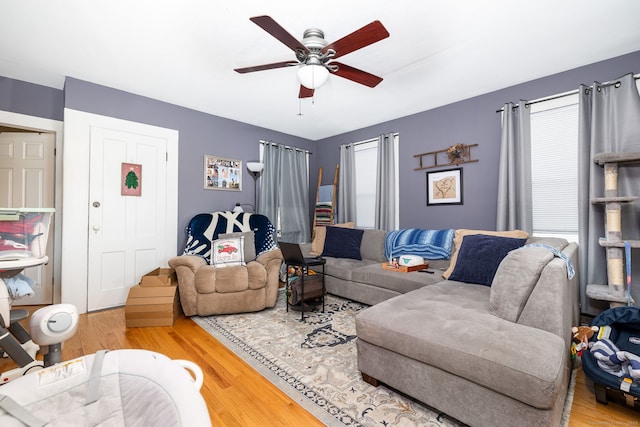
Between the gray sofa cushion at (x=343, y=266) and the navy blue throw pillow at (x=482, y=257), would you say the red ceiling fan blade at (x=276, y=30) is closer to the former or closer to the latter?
the navy blue throw pillow at (x=482, y=257)

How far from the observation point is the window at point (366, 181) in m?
4.60

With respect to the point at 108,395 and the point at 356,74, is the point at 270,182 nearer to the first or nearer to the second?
the point at 356,74

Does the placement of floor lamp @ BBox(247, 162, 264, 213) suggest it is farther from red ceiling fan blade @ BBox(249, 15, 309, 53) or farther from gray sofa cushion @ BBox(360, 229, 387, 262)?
red ceiling fan blade @ BBox(249, 15, 309, 53)

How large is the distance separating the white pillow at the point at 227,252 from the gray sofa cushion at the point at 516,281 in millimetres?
2598

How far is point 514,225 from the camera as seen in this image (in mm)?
Answer: 3082

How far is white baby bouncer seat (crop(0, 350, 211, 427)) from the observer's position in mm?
817

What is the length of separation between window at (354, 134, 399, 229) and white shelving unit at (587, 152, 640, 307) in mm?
2647

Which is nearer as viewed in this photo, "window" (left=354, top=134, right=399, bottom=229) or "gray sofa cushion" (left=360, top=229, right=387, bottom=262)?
"gray sofa cushion" (left=360, top=229, right=387, bottom=262)

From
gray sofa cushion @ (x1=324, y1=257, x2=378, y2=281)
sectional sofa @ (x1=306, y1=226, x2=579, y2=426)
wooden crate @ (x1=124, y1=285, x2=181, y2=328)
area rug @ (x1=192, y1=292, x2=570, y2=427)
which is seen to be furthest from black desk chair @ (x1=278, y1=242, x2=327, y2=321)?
wooden crate @ (x1=124, y1=285, x2=181, y2=328)

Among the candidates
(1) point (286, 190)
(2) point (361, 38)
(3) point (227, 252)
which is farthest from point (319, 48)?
(1) point (286, 190)

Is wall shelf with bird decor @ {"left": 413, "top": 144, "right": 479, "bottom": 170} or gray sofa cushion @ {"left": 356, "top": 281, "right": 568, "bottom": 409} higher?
wall shelf with bird decor @ {"left": 413, "top": 144, "right": 479, "bottom": 170}

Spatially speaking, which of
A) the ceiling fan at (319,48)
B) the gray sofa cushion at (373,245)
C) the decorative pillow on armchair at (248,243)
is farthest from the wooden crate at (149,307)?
the gray sofa cushion at (373,245)

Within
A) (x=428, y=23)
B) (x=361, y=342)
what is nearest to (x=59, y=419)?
(x=361, y=342)

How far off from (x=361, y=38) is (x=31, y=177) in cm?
397
